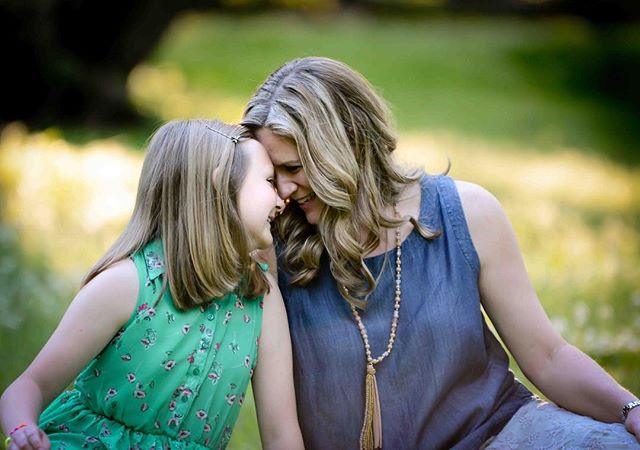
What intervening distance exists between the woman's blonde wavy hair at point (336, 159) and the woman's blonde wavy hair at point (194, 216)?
0.76 ft

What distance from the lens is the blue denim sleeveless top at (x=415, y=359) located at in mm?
3271

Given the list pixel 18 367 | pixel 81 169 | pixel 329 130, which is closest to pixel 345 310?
pixel 329 130

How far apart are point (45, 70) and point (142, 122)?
52.8 inches

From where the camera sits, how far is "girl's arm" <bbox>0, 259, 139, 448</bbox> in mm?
2752

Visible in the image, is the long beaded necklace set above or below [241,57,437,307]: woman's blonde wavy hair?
below

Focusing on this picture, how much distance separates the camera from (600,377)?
10.4 ft

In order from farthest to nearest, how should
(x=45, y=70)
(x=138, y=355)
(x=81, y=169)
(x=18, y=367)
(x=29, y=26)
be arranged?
(x=45, y=70) → (x=29, y=26) → (x=81, y=169) → (x=18, y=367) → (x=138, y=355)

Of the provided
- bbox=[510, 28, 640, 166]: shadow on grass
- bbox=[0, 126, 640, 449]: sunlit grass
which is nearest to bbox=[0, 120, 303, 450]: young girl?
bbox=[0, 126, 640, 449]: sunlit grass

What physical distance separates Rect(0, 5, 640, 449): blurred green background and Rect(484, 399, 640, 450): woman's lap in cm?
137

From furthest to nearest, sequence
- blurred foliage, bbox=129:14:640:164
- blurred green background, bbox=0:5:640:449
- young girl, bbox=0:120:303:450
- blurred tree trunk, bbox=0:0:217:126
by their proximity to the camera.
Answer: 1. blurred foliage, bbox=129:14:640:164
2. blurred tree trunk, bbox=0:0:217:126
3. blurred green background, bbox=0:5:640:449
4. young girl, bbox=0:120:303:450

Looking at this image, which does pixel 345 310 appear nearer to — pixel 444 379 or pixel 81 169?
pixel 444 379

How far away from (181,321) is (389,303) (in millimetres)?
749

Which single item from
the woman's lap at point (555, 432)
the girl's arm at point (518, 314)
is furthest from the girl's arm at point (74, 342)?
the woman's lap at point (555, 432)

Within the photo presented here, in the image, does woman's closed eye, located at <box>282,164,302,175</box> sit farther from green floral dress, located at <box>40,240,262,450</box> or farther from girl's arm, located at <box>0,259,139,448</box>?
girl's arm, located at <box>0,259,139,448</box>
